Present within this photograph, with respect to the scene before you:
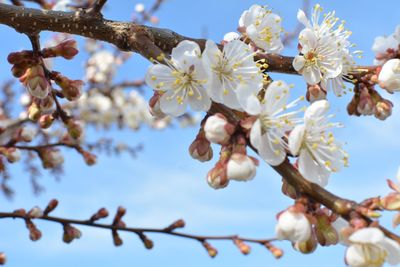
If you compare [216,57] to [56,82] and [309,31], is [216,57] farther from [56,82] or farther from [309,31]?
[56,82]

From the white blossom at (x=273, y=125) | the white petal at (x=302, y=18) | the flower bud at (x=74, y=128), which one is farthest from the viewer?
the flower bud at (x=74, y=128)

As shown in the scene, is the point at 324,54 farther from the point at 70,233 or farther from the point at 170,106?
the point at 70,233

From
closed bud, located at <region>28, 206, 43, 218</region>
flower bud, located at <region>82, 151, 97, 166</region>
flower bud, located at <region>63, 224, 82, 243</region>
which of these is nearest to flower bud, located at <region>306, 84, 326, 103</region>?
flower bud, located at <region>63, 224, 82, 243</region>

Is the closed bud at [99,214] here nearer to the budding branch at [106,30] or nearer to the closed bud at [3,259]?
the closed bud at [3,259]

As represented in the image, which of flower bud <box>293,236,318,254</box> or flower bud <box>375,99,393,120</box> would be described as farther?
flower bud <box>375,99,393,120</box>

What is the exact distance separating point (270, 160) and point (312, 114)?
23cm

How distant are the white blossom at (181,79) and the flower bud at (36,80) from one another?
1.80 ft

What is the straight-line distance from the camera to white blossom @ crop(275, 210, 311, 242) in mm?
1263

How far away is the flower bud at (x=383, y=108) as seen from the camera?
2.19 meters

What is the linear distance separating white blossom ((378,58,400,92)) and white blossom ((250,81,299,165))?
0.64 meters

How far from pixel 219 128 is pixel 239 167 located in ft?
0.35

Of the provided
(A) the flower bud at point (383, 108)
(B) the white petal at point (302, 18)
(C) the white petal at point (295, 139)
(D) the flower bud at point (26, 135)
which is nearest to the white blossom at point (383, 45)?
(A) the flower bud at point (383, 108)

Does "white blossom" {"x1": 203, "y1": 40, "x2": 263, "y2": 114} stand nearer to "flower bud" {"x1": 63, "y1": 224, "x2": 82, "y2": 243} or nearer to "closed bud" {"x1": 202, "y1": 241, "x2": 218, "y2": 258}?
"closed bud" {"x1": 202, "y1": 241, "x2": 218, "y2": 258}

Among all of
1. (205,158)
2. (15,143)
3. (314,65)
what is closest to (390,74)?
(314,65)
